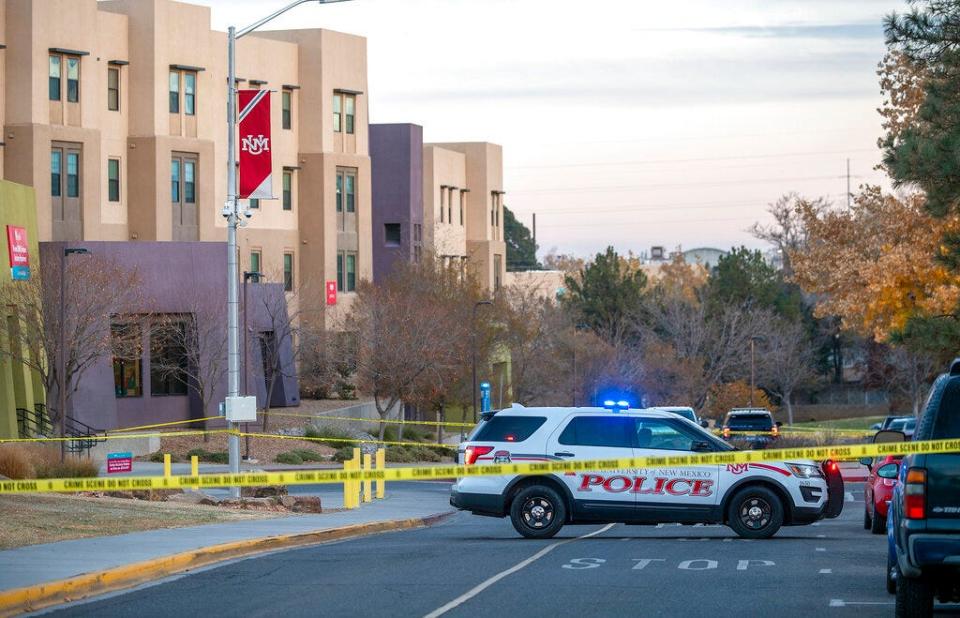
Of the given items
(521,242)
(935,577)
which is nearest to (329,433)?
(935,577)

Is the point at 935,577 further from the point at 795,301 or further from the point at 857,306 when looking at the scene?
the point at 795,301

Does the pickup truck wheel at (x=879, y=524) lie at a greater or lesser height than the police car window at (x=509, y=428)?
lesser

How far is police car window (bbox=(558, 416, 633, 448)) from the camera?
2056 centimetres

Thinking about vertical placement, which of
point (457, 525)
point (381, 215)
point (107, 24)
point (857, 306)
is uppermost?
point (107, 24)

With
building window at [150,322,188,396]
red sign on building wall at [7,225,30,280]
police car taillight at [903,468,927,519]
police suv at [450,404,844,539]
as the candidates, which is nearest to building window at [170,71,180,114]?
building window at [150,322,188,396]

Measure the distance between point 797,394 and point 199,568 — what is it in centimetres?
8334

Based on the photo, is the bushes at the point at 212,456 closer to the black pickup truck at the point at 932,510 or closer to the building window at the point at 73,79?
the building window at the point at 73,79

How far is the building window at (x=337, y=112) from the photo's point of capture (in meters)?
67.4

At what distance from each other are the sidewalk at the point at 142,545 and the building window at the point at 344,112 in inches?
1629

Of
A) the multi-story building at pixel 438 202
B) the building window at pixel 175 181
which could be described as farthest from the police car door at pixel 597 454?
the multi-story building at pixel 438 202

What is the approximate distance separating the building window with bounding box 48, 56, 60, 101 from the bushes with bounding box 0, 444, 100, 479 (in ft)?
82.5

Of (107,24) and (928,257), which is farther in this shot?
(107,24)

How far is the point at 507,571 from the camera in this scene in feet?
51.9

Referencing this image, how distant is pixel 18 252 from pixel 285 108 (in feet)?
81.0
